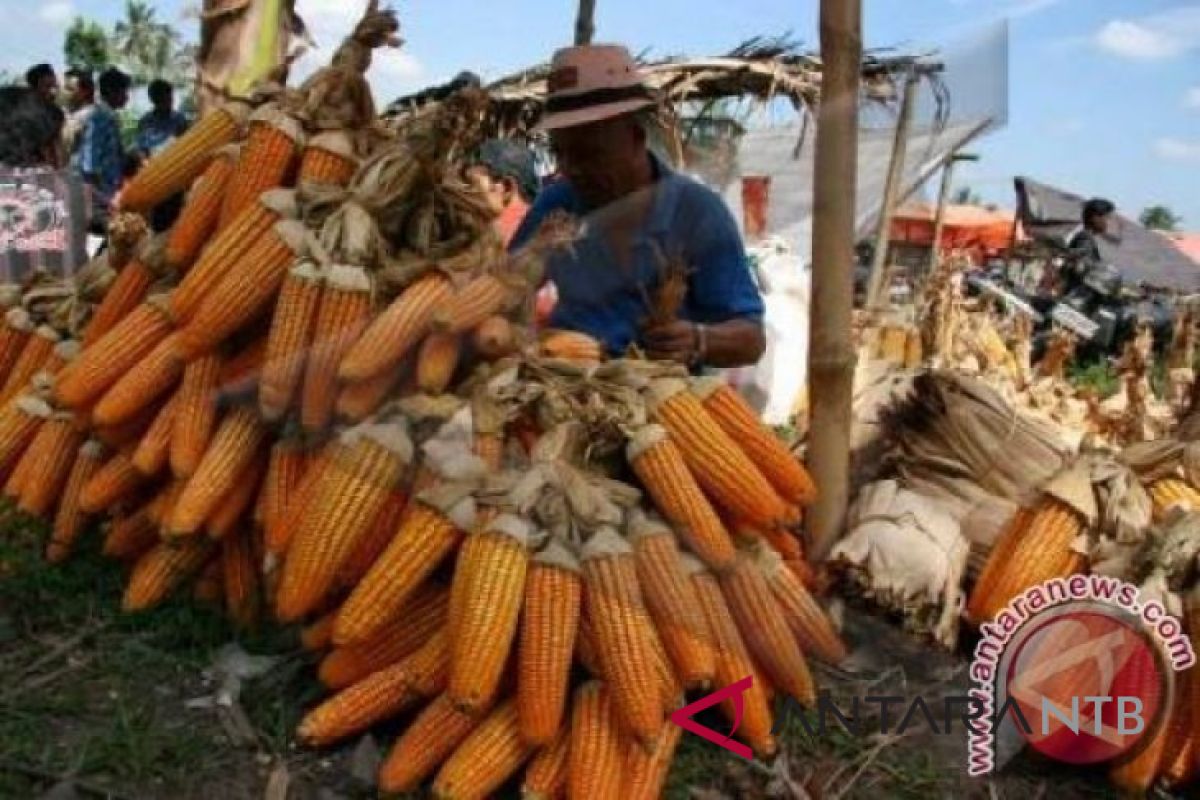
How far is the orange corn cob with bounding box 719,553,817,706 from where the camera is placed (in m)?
2.65

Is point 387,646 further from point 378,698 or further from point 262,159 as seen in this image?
point 262,159

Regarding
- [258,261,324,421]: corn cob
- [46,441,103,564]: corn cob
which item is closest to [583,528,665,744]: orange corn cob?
[258,261,324,421]: corn cob

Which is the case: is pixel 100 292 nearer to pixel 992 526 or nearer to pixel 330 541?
pixel 330 541

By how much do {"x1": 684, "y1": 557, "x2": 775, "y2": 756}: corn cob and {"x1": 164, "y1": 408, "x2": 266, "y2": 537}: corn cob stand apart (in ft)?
3.68

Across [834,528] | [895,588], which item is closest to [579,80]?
[834,528]

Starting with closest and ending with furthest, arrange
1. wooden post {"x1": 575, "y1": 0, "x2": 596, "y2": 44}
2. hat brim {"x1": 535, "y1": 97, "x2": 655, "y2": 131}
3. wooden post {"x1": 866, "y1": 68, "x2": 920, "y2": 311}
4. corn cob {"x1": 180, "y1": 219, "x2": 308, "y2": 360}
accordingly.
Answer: corn cob {"x1": 180, "y1": 219, "x2": 308, "y2": 360} < hat brim {"x1": 535, "y1": 97, "x2": 655, "y2": 131} < wooden post {"x1": 575, "y1": 0, "x2": 596, "y2": 44} < wooden post {"x1": 866, "y1": 68, "x2": 920, "y2": 311}

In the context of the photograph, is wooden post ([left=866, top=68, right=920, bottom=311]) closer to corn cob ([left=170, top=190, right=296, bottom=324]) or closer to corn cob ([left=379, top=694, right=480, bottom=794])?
corn cob ([left=170, top=190, right=296, bottom=324])

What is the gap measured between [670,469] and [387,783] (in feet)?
2.90

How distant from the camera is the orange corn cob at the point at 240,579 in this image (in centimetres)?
302

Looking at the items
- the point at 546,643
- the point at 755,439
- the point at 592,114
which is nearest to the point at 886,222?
the point at 592,114

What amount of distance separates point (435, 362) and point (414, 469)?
27 cm

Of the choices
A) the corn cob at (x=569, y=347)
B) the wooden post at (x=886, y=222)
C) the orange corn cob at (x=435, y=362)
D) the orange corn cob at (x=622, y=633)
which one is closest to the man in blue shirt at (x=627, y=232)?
the corn cob at (x=569, y=347)

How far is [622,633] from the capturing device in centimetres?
238

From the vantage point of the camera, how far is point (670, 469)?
2621 mm
